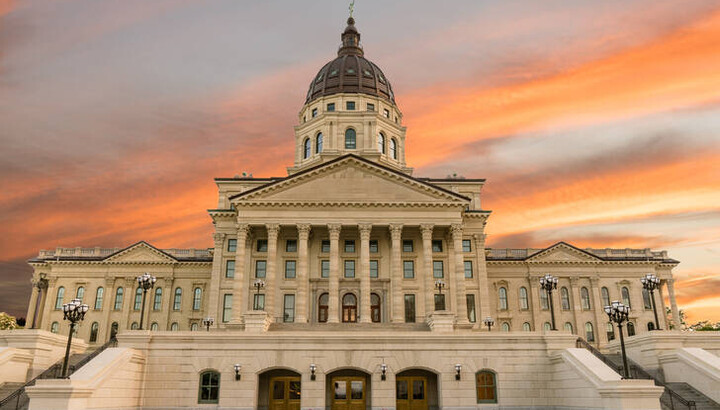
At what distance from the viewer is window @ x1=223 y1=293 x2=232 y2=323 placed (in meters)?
51.2

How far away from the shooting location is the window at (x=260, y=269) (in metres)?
50.1

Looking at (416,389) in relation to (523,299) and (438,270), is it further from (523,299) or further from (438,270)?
(523,299)

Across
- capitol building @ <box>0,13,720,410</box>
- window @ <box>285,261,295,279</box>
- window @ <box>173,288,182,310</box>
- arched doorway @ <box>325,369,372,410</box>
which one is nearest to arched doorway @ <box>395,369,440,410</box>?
capitol building @ <box>0,13,720,410</box>

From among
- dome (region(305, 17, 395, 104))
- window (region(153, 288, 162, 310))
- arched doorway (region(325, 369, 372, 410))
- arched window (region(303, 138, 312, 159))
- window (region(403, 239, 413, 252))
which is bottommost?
arched doorway (region(325, 369, 372, 410))

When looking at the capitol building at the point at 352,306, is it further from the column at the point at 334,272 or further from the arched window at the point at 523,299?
the arched window at the point at 523,299

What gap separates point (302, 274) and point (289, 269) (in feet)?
13.3

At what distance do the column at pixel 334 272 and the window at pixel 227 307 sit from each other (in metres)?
11.8

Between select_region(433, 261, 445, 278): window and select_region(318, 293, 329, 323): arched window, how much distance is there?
1066cm

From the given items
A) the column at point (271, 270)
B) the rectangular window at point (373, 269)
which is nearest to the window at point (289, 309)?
the column at point (271, 270)

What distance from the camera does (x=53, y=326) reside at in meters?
61.3

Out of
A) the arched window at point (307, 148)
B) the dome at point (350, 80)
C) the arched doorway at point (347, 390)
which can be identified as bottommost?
the arched doorway at point (347, 390)

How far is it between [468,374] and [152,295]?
45796mm

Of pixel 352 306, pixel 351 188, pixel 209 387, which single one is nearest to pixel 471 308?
pixel 352 306

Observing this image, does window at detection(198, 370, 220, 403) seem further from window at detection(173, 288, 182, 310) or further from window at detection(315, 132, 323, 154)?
window at detection(315, 132, 323, 154)
